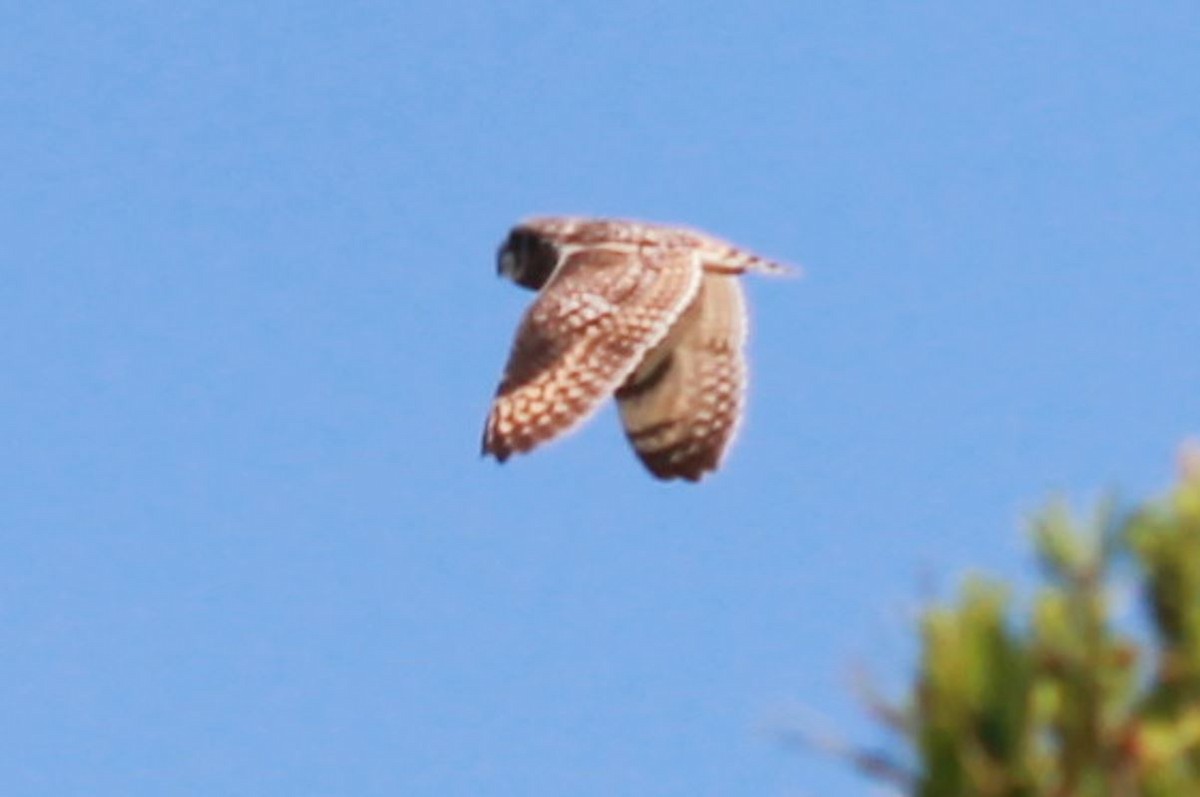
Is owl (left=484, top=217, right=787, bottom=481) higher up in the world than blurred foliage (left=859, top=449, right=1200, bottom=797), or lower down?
higher up

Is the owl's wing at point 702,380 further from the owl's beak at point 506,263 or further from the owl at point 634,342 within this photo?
the owl's beak at point 506,263

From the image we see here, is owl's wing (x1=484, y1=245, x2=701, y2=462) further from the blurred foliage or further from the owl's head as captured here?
the blurred foliage

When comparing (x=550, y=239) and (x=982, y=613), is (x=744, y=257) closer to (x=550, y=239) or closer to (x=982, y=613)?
(x=550, y=239)

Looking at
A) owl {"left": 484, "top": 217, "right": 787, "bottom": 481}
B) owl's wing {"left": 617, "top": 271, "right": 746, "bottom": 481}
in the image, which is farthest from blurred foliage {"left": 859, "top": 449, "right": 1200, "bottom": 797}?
owl's wing {"left": 617, "top": 271, "right": 746, "bottom": 481}

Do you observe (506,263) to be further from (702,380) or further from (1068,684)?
(1068,684)

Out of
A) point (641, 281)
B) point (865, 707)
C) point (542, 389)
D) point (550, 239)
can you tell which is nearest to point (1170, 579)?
point (865, 707)

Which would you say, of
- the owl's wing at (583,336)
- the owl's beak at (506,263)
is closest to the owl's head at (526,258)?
the owl's beak at (506,263)
